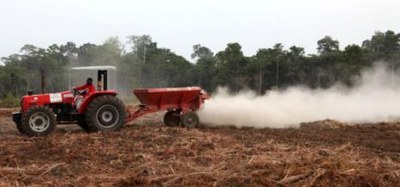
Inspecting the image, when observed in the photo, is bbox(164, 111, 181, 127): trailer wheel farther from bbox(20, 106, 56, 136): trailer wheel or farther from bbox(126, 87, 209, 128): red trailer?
bbox(20, 106, 56, 136): trailer wheel

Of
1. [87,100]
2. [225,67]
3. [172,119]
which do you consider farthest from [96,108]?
[225,67]

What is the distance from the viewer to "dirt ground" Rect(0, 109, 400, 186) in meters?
7.93

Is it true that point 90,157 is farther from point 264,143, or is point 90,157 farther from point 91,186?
point 264,143

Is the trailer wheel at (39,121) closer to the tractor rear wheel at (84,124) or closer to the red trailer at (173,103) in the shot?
the tractor rear wheel at (84,124)

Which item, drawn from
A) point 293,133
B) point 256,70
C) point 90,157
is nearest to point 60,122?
point 90,157

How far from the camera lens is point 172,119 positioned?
18.1m

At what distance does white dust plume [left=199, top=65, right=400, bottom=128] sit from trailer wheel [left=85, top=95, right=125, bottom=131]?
3.58m

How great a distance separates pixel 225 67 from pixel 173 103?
48.2 m

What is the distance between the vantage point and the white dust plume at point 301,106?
19.0m

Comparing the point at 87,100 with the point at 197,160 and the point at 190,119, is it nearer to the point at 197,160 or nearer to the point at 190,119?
the point at 190,119

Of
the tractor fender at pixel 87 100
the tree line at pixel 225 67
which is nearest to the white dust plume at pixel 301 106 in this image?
the tractor fender at pixel 87 100

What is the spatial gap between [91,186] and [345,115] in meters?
17.0

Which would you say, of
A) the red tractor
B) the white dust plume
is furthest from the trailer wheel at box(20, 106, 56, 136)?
the white dust plume

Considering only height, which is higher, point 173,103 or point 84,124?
point 173,103
